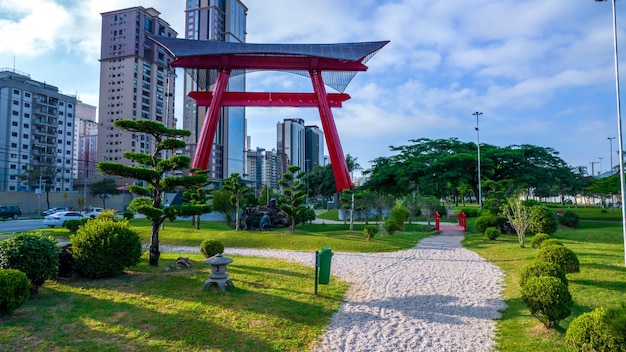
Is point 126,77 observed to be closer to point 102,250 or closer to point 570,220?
point 102,250

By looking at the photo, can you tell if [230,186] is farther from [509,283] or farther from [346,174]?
[509,283]

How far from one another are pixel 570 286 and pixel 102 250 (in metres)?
10.2

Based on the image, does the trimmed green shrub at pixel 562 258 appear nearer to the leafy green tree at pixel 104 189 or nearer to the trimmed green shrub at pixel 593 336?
the trimmed green shrub at pixel 593 336

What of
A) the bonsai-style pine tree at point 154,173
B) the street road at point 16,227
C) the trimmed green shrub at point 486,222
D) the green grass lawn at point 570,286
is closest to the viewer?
the green grass lawn at point 570,286

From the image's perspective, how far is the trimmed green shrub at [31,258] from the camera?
637 centimetres

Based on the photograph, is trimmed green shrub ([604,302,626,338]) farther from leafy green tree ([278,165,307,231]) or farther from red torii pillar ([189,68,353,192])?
red torii pillar ([189,68,353,192])

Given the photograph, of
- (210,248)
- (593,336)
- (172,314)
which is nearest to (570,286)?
(593,336)

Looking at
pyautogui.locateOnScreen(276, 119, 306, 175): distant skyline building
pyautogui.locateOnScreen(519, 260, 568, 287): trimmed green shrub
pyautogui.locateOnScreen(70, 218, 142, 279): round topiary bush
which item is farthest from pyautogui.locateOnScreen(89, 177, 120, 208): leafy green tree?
pyautogui.locateOnScreen(519, 260, 568, 287): trimmed green shrub

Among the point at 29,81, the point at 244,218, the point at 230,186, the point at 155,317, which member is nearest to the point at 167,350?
the point at 155,317

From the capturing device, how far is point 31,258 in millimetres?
6477

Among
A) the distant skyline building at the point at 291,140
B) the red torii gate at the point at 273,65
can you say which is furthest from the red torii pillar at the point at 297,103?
the distant skyline building at the point at 291,140

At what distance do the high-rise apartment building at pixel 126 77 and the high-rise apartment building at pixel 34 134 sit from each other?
9.84 meters

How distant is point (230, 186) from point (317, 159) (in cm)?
9414

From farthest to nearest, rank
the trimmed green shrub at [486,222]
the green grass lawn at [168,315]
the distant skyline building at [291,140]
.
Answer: the distant skyline building at [291,140], the trimmed green shrub at [486,222], the green grass lawn at [168,315]
